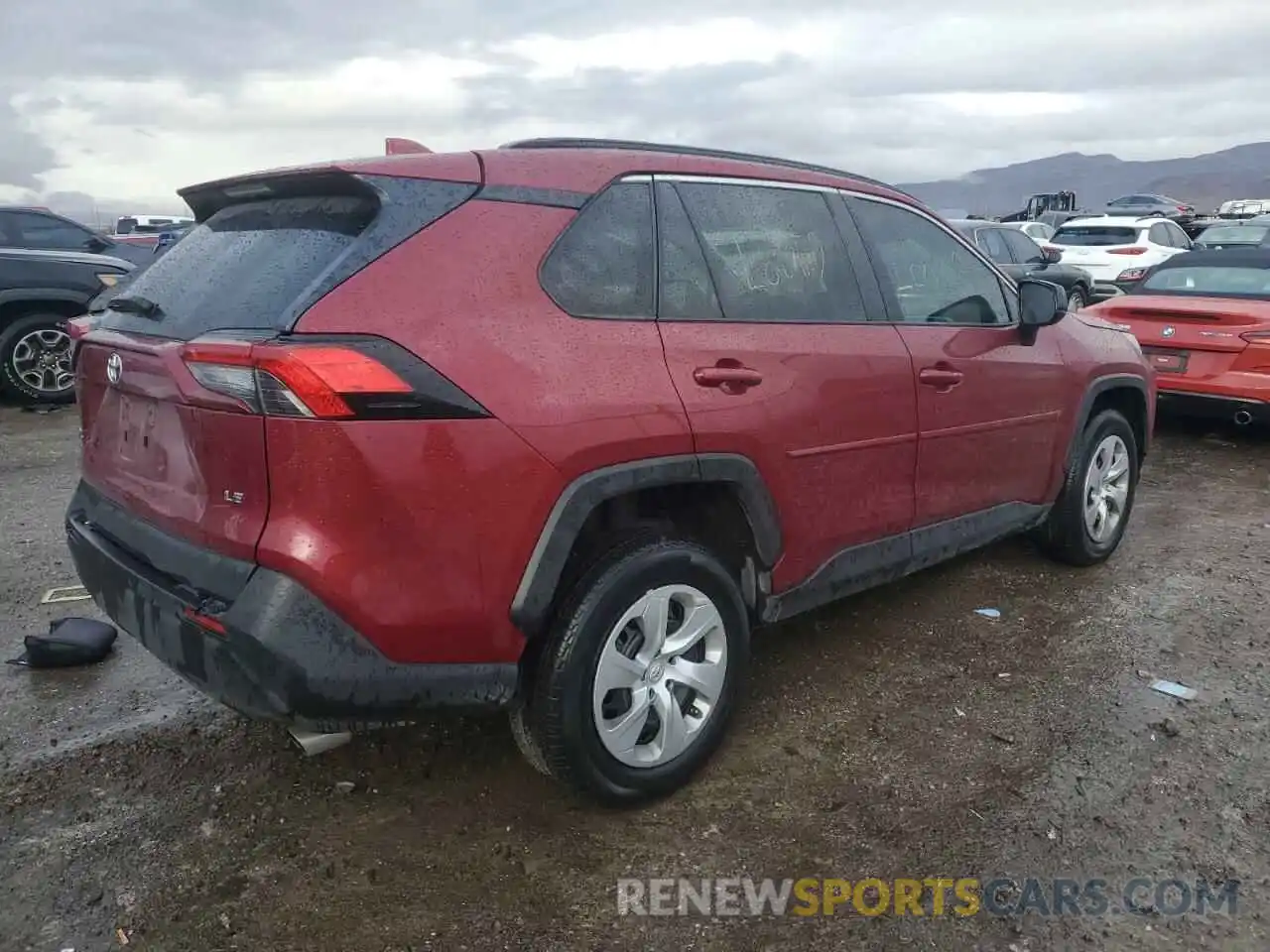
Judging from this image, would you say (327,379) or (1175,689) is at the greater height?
(327,379)

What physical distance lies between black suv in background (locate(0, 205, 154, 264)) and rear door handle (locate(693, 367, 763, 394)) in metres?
8.35

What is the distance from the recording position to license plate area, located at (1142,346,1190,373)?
7.12m

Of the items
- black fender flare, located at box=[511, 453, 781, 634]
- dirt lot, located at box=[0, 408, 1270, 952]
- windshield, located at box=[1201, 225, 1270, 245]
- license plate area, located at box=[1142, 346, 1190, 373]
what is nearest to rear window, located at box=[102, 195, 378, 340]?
black fender flare, located at box=[511, 453, 781, 634]

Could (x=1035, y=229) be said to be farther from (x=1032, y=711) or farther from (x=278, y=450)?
(x=278, y=450)

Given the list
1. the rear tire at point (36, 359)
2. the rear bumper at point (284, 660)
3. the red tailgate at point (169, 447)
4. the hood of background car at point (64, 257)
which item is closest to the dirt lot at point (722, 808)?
the rear bumper at point (284, 660)

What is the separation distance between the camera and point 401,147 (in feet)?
9.90

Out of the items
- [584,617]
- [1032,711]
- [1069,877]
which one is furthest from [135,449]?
[1032,711]

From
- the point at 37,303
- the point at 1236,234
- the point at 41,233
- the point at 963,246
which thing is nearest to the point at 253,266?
the point at 963,246

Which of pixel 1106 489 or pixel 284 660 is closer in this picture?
pixel 284 660

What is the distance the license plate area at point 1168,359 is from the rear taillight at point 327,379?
646cm

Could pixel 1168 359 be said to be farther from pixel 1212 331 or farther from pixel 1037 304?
pixel 1037 304

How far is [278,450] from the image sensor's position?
2213mm

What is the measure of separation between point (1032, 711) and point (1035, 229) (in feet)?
60.3

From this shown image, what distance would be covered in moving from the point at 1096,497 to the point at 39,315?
27.9 feet
